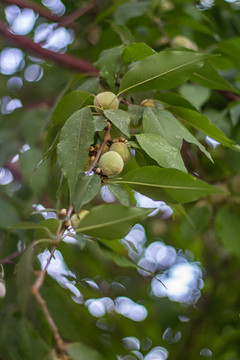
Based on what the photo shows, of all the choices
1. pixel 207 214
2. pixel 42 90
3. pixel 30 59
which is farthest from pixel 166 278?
pixel 30 59

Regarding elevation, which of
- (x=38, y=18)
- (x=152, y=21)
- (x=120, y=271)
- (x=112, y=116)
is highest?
(x=112, y=116)

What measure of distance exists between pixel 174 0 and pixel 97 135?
0.64 meters

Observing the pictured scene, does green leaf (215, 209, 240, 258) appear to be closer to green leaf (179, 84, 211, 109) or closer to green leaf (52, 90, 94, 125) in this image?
green leaf (179, 84, 211, 109)

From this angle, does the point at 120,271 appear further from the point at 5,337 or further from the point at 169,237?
the point at 5,337

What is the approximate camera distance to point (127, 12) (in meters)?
1.09

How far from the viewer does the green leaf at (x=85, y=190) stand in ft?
1.83

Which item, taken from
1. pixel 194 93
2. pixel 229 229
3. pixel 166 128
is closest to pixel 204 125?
pixel 166 128

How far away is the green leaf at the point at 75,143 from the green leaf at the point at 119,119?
3cm

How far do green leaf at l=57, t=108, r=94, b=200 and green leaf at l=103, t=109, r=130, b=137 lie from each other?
27 mm

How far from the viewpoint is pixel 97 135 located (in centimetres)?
70

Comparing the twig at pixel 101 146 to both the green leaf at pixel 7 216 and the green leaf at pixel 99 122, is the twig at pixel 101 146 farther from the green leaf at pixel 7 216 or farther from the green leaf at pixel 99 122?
the green leaf at pixel 7 216

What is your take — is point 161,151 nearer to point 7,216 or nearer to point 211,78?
A: point 211,78

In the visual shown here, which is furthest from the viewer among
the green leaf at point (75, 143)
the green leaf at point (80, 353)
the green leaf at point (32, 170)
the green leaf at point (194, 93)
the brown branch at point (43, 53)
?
the brown branch at point (43, 53)

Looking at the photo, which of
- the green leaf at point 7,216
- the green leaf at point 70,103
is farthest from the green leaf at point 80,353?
the green leaf at point 7,216
